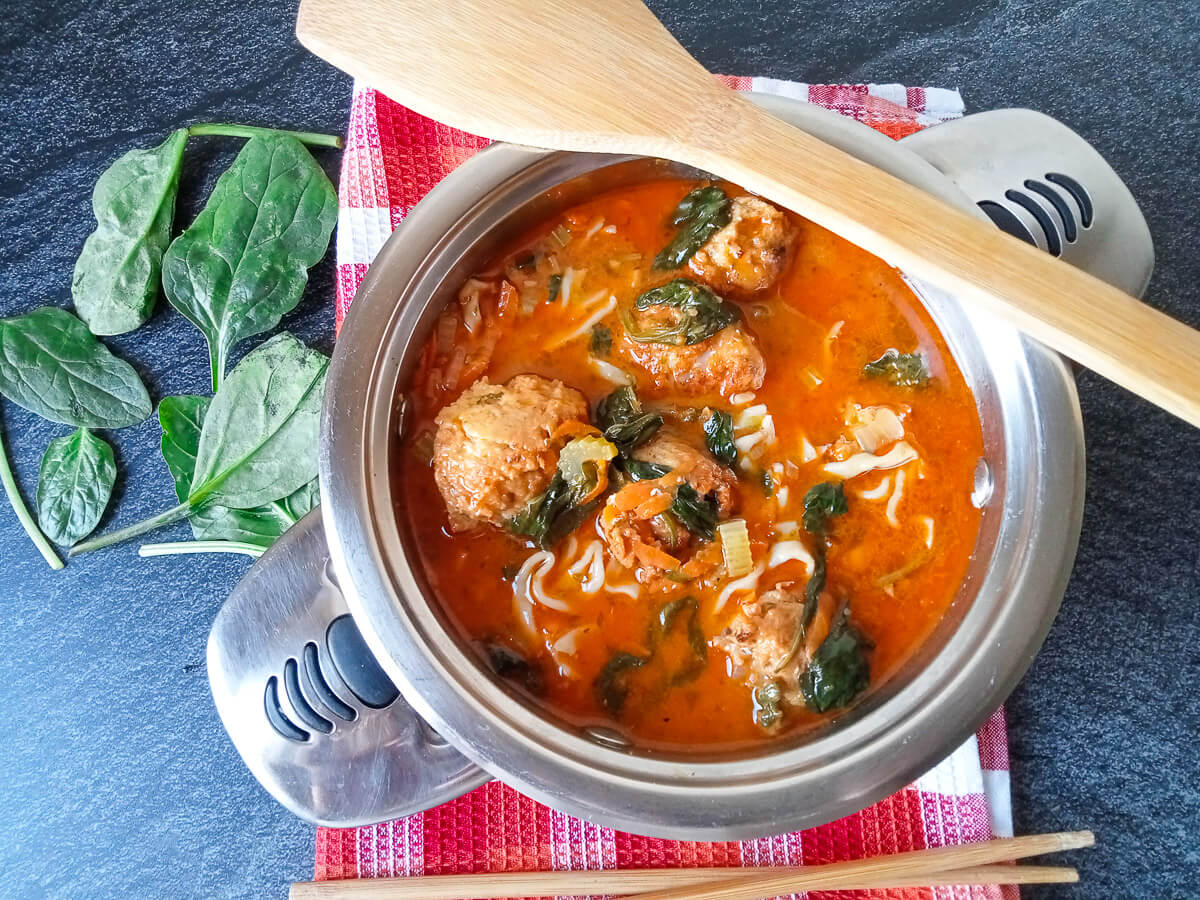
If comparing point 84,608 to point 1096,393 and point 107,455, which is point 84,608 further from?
point 1096,393

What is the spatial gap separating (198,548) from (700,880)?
1.72m

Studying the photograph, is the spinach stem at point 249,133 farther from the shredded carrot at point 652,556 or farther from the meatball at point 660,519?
the shredded carrot at point 652,556

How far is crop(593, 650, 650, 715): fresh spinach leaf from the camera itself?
6.89 ft

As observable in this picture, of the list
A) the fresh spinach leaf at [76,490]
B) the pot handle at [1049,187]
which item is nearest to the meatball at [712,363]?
the pot handle at [1049,187]

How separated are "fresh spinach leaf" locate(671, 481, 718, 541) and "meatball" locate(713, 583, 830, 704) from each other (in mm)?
204

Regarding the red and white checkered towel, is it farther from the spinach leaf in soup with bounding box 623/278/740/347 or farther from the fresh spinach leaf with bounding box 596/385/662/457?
the spinach leaf in soup with bounding box 623/278/740/347

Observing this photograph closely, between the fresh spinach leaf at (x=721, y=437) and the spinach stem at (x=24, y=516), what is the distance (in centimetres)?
201

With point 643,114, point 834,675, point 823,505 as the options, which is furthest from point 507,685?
point 643,114

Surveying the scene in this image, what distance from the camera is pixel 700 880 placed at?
240 centimetres

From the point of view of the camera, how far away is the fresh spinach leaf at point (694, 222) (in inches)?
86.9

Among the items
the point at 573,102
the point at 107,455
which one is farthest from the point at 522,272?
the point at 107,455

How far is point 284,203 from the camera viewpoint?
2.71 metres

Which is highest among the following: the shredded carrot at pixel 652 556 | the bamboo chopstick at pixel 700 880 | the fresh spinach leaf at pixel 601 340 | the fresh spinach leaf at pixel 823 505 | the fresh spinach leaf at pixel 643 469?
the fresh spinach leaf at pixel 601 340

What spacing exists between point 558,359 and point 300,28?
0.94 meters
